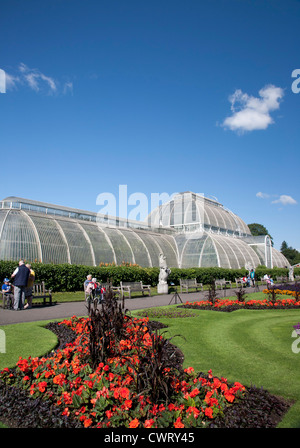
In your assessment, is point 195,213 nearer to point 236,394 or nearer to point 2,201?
point 2,201

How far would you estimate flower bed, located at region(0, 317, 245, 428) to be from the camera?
4.09 metres

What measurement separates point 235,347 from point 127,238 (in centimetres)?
2703

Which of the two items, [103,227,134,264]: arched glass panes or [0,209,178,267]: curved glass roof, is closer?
[0,209,178,267]: curved glass roof

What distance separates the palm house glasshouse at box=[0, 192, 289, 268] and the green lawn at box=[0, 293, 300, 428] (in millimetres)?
15237

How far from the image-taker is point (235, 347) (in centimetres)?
789

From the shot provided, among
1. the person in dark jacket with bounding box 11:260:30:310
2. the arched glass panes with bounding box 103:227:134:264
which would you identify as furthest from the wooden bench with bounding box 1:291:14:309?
the arched glass panes with bounding box 103:227:134:264

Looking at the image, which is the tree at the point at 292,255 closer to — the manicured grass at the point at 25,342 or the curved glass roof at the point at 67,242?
the curved glass roof at the point at 67,242

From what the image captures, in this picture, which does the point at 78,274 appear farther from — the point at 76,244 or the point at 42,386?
the point at 42,386

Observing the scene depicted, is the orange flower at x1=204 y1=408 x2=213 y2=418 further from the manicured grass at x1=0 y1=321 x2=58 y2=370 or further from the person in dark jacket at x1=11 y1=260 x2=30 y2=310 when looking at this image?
the person in dark jacket at x1=11 y1=260 x2=30 y2=310

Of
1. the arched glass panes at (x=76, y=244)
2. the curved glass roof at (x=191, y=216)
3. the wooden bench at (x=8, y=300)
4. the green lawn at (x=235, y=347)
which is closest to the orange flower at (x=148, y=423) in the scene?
the green lawn at (x=235, y=347)

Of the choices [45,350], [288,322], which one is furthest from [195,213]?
[45,350]

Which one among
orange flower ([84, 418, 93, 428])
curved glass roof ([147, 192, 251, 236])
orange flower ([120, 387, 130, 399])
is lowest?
Answer: orange flower ([84, 418, 93, 428])
